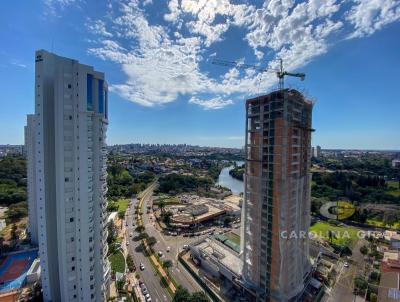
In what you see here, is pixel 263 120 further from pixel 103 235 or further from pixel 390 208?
pixel 390 208

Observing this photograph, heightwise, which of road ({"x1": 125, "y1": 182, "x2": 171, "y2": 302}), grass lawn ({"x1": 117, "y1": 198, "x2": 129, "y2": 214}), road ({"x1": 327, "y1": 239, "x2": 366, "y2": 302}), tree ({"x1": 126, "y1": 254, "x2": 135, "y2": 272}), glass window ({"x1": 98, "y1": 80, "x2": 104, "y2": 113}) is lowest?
road ({"x1": 125, "y1": 182, "x2": 171, "y2": 302})

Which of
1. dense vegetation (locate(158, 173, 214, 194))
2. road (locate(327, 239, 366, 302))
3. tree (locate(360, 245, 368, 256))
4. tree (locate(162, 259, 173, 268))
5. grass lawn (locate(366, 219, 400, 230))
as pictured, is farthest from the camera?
dense vegetation (locate(158, 173, 214, 194))

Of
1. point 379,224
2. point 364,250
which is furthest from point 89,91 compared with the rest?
point 379,224

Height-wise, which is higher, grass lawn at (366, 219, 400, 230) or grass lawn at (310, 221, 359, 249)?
grass lawn at (366, 219, 400, 230)

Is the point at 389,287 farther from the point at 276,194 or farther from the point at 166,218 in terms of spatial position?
the point at 166,218

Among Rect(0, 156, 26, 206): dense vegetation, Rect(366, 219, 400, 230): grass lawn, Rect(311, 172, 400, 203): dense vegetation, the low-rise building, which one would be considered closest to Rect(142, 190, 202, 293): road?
the low-rise building

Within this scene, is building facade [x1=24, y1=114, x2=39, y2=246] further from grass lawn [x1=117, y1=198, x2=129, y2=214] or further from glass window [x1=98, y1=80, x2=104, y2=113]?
glass window [x1=98, y1=80, x2=104, y2=113]
